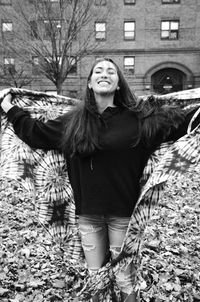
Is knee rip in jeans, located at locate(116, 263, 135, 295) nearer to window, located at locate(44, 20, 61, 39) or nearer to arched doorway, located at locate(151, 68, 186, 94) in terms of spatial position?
window, located at locate(44, 20, 61, 39)

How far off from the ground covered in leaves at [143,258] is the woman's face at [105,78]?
5.32 feet

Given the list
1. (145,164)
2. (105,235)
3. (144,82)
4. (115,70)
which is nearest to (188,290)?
(105,235)

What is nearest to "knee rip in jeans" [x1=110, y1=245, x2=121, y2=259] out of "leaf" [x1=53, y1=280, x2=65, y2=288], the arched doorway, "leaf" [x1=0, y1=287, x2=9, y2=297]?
"leaf" [x1=53, y1=280, x2=65, y2=288]

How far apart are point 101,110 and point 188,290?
6.93 feet

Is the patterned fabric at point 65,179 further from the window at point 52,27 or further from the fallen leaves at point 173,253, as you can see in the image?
the window at point 52,27

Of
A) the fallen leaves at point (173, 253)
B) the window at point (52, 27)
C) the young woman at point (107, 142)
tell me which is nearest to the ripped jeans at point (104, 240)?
the young woman at point (107, 142)

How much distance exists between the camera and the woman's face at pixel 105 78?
7.18 feet

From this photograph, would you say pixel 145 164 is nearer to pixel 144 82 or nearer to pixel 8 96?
pixel 8 96

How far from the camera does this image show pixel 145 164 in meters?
2.42

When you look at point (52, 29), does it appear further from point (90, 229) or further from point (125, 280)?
point (125, 280)

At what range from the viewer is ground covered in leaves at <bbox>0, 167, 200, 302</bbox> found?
9.91 feet

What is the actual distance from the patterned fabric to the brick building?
20.5 meters

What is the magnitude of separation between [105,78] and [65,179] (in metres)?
1.07

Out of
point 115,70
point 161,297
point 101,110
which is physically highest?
point 115,70
